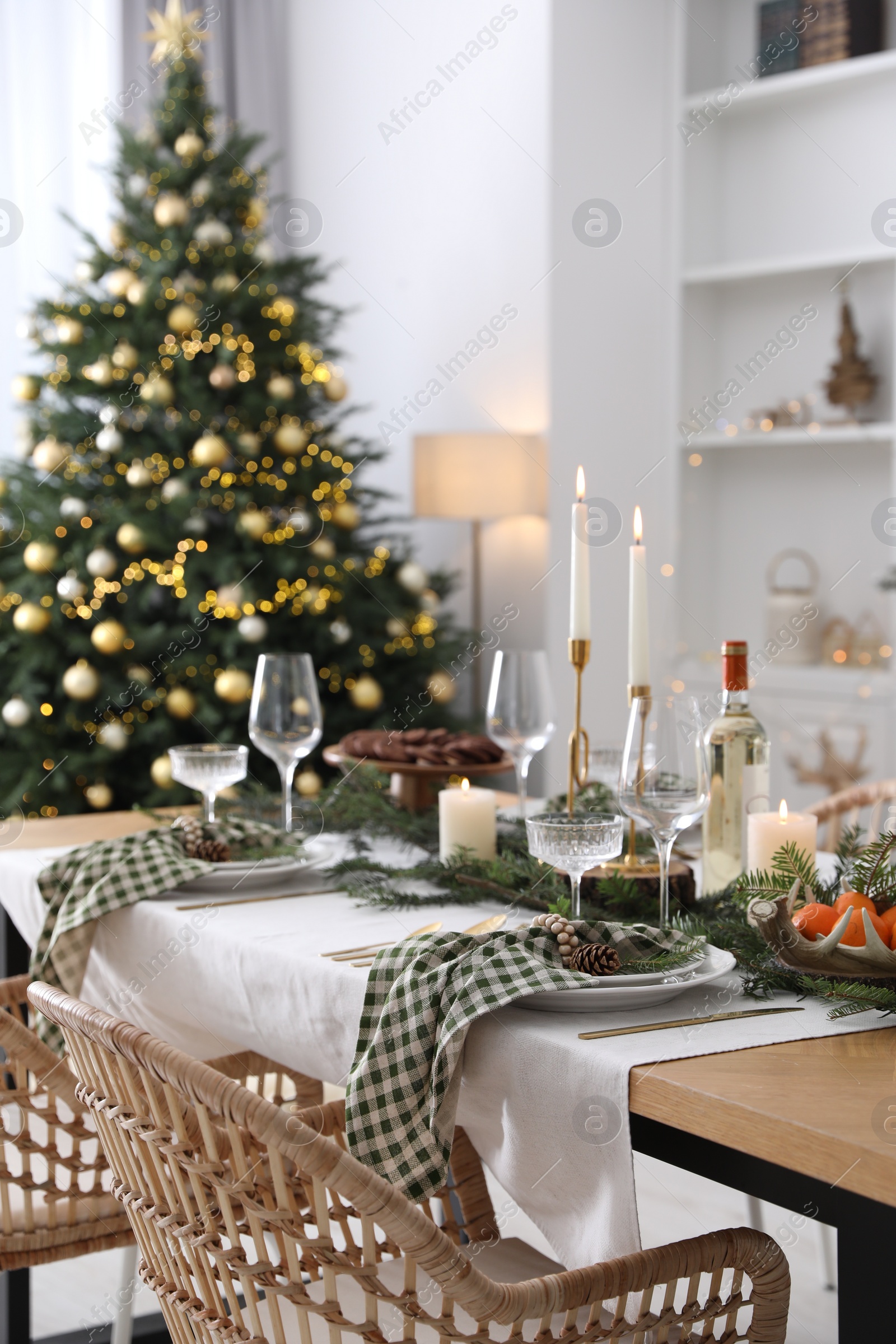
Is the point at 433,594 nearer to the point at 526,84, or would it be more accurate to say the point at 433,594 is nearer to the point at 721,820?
the point at 526,84

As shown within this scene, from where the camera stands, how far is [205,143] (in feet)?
11.6

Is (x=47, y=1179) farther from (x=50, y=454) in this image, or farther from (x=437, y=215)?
(x=437, y=215)

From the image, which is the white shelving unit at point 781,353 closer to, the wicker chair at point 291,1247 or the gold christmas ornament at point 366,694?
the gold christmas ornament at point 366,694

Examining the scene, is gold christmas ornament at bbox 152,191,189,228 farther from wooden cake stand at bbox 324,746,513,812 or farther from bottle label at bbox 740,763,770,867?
bottle label at bbox 740,763,770,867

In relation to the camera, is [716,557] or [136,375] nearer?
[136,375]

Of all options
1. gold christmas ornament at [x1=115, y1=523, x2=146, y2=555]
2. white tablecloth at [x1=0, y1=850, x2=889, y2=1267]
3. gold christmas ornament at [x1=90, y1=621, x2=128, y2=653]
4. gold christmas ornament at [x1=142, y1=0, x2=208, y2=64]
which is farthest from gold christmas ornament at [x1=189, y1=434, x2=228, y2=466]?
white tablecloth at [x1=0, y1=850, x2=889, y2=1267]

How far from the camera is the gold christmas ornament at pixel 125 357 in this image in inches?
132

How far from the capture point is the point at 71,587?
328 centimetres

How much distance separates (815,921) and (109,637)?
2.42m

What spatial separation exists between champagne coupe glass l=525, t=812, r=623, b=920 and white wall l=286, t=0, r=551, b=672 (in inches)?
104

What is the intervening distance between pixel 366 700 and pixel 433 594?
44cm

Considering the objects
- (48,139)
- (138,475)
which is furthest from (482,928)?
(48,139)

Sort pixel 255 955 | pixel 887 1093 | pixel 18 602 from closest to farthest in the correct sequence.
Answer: pixel 887 1093, pixel 255 955, pixel 18 602

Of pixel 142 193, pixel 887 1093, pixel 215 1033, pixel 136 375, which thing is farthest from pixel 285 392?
pixel 887 1093
